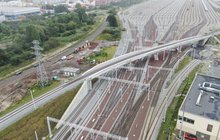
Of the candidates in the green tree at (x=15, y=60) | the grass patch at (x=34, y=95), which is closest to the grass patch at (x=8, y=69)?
the green tree at (x=15, y=60)

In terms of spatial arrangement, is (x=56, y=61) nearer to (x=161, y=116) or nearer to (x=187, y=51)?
(x=161, y=116)

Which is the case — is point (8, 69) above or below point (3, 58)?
below

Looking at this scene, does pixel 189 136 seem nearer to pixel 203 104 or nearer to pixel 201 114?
pixel 201 114

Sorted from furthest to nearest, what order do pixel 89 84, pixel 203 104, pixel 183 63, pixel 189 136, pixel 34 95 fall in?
pixel 183 63 < pixel 89 84 < pixel 34 95 < pixel 203 104 < pixel 189 136

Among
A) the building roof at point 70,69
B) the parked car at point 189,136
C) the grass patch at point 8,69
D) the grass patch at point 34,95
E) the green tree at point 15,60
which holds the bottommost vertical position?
the parked car at point 189,136

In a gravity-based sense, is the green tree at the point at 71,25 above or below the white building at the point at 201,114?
above

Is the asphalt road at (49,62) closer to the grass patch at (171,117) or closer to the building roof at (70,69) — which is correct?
the building roof at (70,69)

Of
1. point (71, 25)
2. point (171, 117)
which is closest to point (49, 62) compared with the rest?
point (71, 25)

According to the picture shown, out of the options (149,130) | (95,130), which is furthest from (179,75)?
(95,130)
